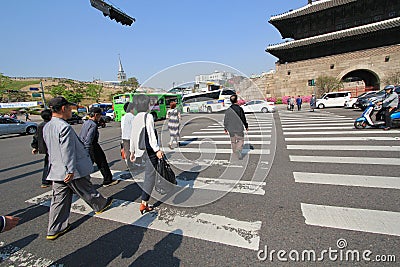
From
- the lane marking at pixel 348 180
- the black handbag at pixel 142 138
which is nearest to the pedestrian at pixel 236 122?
the lane marking at pixel 348 180

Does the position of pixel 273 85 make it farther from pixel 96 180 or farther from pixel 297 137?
pixel 96 180

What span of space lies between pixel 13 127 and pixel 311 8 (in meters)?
35.8

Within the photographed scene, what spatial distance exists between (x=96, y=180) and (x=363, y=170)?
5.70 metres

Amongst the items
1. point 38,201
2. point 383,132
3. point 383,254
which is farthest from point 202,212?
point 383,132

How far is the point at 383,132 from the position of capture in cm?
706

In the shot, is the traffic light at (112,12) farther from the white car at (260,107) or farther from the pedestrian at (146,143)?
the white car at (260,107)

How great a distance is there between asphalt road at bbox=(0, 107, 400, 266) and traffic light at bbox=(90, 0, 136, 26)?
266 inches

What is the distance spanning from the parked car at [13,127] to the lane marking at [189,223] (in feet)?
51.4

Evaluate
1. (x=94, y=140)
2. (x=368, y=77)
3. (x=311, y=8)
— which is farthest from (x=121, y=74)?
(x=94, y=140)

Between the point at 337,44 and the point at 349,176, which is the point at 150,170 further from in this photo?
the point at 337,44

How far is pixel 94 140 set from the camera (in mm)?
3922

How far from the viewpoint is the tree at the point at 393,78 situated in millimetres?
22447

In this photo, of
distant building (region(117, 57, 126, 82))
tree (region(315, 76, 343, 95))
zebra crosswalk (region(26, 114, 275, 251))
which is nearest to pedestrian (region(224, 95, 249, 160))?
zebra crosswalk (region(26, 114, 275, 251))

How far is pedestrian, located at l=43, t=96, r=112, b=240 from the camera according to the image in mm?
2416
